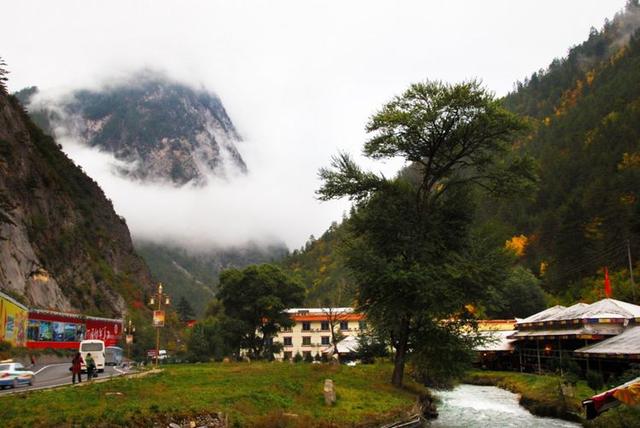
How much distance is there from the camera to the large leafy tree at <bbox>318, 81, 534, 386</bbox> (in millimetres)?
31234

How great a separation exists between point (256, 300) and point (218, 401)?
55.5m

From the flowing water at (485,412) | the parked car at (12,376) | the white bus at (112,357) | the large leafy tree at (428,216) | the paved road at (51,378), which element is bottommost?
the flowing water at (485,412)

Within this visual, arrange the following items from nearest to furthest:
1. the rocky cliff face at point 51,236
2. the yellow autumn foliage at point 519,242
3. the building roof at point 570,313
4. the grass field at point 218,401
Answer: the grass field at point 218,401 → the building roof at point 570,313 → the rocky cliff face at point 51,236 → the yellow autumn foliage at point 519,242

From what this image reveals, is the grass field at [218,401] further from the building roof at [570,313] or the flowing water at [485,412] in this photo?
the building roof at [570,313]

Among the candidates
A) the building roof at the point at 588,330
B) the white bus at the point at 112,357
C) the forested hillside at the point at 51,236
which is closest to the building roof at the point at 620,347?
the building roof at the point at 588,330

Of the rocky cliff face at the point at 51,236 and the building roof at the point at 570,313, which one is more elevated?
the rocky cliff face at the point at 51,236

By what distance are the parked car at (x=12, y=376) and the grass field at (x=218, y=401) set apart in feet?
28.8

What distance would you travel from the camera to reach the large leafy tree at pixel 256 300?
7725 cm

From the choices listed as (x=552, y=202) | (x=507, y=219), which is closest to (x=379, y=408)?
(x=552, y=202)

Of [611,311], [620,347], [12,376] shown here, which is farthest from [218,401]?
[611,311]

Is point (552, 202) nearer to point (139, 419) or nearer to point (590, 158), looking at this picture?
point (590, 158)

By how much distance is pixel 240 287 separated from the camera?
7969 centimetres

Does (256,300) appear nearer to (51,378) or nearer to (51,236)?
(51,236)

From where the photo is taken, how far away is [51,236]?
91.4m
